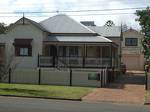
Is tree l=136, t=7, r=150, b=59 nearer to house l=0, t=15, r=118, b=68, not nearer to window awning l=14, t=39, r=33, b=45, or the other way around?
house l=0, t=15, r=118, b=68

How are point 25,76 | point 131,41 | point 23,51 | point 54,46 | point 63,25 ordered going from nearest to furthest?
point 25,76, point 23,51, point 54,46, point 63,25, point 131,41

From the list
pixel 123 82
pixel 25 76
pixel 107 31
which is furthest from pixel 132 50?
pixel 25 76

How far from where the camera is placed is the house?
43.2 m

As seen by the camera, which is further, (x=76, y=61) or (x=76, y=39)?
(x=76, y=39)

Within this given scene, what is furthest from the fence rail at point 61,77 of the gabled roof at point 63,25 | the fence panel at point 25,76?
the gabled roof at point 63,25

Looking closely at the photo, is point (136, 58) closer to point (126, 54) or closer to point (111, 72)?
point (126, 54)

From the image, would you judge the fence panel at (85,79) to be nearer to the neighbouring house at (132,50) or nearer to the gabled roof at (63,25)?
the gabled roof at (63,25)

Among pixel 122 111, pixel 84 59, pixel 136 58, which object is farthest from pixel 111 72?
pixel 136 58

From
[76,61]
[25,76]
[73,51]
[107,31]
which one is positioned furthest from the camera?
[107,31]

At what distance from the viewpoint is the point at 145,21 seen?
1578 inches

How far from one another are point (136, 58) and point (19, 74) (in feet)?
141

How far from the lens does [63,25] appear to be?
49750 mm

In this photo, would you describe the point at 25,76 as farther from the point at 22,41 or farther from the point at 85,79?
the point at 22,41

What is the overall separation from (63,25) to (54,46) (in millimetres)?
2976
